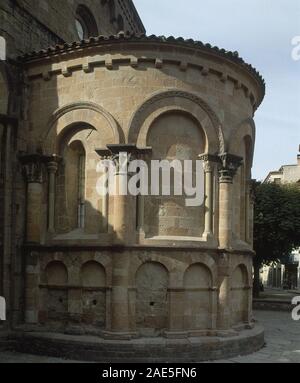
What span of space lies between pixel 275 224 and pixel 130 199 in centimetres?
1782

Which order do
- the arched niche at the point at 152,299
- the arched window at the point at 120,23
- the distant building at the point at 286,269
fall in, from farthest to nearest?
the distant building at the point at 286,269 → the arched window at the point at 120,23 → the arched niche at the point at 152,299

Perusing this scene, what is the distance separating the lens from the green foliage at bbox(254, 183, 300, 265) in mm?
27875

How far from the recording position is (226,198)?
1249 centimetres

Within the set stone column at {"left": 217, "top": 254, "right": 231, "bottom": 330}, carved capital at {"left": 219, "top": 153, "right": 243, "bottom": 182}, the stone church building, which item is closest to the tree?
the stone church building

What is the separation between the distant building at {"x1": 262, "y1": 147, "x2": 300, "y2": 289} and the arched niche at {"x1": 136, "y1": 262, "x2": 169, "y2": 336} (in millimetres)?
31640

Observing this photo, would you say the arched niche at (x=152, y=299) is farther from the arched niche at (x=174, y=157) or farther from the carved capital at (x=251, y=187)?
the carved capital at (x=251, y=187)

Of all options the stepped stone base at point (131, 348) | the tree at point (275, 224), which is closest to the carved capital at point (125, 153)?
the stepped stone base at point (131, 348)

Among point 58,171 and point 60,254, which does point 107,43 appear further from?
point 60,254

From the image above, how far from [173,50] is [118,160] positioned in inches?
122

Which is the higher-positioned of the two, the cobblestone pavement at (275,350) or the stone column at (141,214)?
the stone column at (141,214)

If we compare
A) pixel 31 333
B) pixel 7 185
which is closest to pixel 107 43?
pixel 7 185

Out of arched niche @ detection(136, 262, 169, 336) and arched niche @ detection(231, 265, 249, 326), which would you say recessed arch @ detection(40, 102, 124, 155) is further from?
arched niche @ detection(231, 265, 249, 326)

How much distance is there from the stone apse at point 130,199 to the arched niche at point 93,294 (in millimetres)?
25

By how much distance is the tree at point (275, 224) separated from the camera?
27875 mm
